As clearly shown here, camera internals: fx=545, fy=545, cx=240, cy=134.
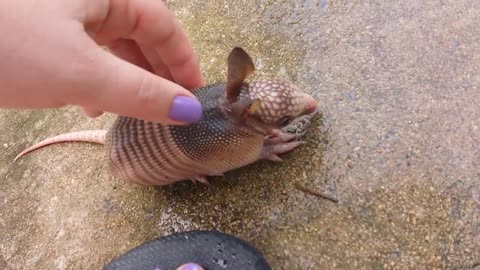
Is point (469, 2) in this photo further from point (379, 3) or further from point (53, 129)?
point (53, 129)

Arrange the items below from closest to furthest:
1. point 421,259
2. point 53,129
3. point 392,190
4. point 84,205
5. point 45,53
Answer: point 45,53 < point 421,259 < point 392,190 < point 84,205 < point 53,129

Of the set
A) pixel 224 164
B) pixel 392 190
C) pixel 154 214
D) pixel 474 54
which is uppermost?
pixel 474 54

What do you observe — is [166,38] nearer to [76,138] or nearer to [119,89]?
[119,89]

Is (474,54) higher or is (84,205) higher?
(474,54)

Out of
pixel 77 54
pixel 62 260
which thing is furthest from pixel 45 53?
pixel 62 260

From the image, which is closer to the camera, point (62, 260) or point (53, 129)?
point (62, 260)

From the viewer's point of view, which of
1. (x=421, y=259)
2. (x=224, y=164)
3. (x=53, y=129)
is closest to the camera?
(x=421, y=259)

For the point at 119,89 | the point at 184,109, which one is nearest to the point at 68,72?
the point at 119,89
